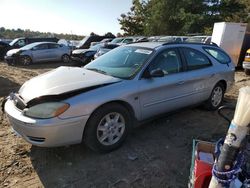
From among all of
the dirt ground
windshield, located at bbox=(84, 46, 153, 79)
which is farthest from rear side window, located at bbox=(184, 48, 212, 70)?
the dirt ground

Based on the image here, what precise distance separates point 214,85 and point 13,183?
4105 mm

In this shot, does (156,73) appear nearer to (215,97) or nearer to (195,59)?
(195,59)

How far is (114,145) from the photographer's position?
3.74m

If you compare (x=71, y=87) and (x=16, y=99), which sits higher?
(x=71, y=87)

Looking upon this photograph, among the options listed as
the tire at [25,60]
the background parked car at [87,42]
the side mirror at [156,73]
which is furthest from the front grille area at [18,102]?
the background parked car at [87,42]

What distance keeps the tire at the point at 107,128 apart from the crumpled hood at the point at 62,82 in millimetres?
404

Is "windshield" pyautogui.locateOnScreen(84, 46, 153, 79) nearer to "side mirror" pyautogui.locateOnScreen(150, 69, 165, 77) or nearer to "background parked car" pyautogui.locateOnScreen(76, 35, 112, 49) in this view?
"side mirror" pyautogui.locateOnScreen(150, 69, 165, 77)

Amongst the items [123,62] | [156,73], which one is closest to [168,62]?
[156,73]

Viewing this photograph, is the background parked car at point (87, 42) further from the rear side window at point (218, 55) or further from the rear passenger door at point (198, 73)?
the rear passenger door at point (198, 73)

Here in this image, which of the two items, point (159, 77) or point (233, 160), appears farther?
point (159, 77)

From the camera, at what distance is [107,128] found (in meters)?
3.62

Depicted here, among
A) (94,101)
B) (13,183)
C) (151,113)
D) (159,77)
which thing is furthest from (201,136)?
(13,183)

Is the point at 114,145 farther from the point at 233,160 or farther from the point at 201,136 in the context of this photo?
the point at 233,160

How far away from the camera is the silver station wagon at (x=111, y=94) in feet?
10.6
